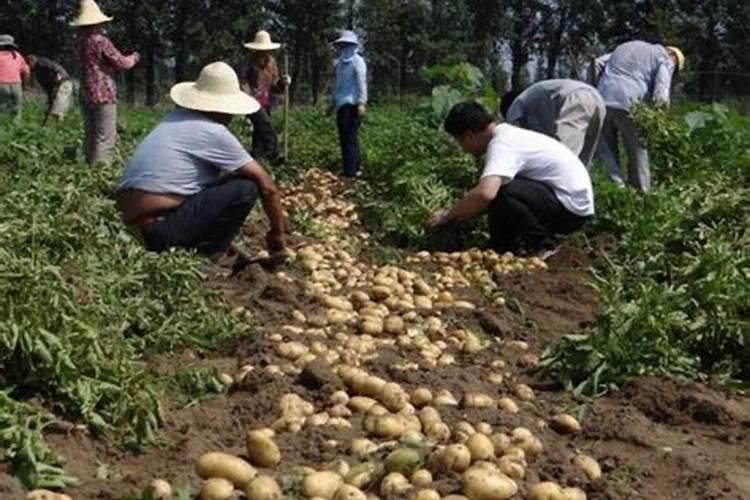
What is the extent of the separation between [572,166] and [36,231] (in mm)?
3374

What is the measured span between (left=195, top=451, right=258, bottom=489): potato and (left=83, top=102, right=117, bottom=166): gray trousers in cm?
616

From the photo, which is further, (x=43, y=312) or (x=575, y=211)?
(x=575, y=211)

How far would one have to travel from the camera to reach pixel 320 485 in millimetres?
2787

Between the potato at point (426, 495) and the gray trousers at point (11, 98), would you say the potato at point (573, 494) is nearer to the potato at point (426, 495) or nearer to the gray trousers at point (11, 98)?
the potato at point (426, 495)

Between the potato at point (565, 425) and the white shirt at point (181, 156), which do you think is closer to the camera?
the potato at point (565, 425)

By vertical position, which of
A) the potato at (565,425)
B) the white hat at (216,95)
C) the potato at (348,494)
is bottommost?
the potato at (565,425)

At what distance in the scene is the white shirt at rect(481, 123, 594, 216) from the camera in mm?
6191

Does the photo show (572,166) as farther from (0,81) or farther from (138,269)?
(0,81)

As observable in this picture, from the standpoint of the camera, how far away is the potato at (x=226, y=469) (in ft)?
9.35

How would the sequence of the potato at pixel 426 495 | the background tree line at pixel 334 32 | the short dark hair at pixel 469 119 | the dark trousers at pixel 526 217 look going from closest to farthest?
1. the potato at pixel 426 495
2. the short dark hair at pixel 469 119
3. the dark trousers at pixel 526 217
4. the background tree line at pixel 334 32

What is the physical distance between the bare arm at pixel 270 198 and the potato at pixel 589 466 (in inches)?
109

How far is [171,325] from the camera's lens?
4246 mm

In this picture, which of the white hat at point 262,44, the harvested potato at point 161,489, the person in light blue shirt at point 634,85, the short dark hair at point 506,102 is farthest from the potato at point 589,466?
the white hat at point 262,44

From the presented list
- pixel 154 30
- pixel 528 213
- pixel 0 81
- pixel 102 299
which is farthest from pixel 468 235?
pixel 154 30
